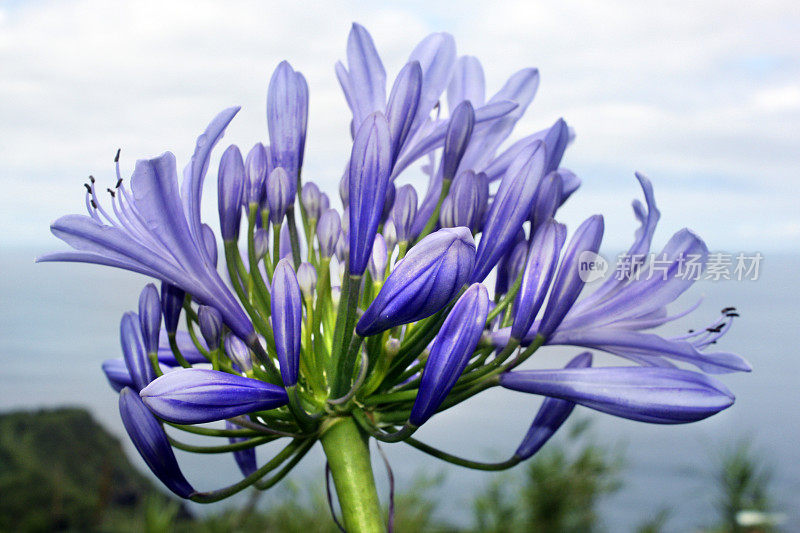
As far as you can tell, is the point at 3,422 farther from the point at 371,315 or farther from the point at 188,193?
the point at 371,315

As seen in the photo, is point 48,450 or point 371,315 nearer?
point 371,315

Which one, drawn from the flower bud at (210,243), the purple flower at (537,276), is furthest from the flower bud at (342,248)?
the purple flower at (537,276)

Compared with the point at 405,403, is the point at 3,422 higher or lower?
lower

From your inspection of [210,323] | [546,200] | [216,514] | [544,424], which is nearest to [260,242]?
[210,323]

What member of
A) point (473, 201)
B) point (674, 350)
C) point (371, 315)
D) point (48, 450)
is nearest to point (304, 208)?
point (473, 201)

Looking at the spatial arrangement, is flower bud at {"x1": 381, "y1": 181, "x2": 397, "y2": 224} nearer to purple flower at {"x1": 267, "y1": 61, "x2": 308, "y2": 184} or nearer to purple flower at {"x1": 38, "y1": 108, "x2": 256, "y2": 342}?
purple flower at {"x1": 267, "y1": 61, "x2": 308, "y2": 184}

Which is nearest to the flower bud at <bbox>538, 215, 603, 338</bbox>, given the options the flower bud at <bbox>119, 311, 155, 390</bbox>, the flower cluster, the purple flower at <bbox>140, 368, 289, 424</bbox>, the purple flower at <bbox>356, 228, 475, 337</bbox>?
the flower cluster

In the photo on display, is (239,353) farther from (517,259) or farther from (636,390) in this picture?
(636,390)
